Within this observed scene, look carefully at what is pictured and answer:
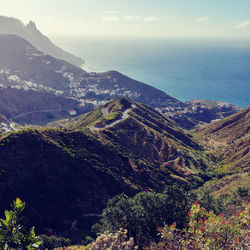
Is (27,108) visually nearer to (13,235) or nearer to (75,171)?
(75,171)

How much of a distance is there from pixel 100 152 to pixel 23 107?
456 ft

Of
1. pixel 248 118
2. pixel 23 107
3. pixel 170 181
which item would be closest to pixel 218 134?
pixel 248 118

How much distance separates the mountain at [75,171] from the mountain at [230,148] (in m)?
11.6

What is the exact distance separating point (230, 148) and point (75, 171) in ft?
262

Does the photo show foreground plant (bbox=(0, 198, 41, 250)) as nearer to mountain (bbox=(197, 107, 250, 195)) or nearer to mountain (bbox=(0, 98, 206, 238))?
mountain (bbox=(0, 98, 206, 238))

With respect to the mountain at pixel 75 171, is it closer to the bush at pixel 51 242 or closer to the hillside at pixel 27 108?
the bush at pixel 51 242

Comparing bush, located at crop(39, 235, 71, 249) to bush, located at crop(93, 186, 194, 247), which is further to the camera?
bush, located at crop(39, 235, 71, 249)

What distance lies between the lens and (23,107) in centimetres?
18238

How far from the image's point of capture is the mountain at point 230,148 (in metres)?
68.8

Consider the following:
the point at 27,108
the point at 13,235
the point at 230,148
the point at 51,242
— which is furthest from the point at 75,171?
the point at 27,108

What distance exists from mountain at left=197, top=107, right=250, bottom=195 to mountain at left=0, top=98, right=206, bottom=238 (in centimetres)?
1158

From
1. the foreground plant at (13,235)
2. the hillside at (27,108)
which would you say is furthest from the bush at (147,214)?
the hillside at (27,108)

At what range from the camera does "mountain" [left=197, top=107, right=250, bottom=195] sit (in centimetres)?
6881

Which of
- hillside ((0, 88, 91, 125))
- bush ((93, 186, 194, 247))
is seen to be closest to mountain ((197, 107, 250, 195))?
bush ((93, 186, 194, 247))
